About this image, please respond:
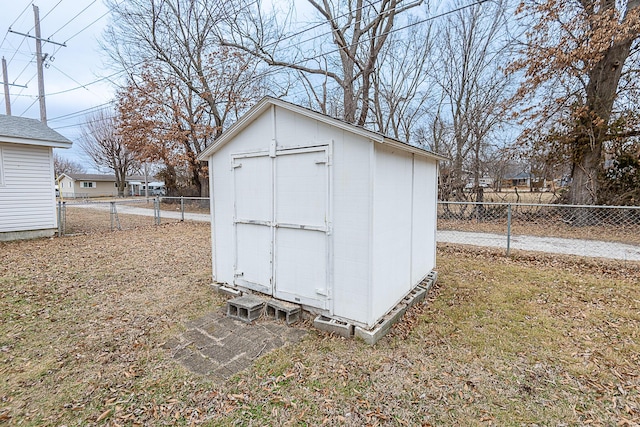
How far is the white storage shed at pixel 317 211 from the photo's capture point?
3053 mm

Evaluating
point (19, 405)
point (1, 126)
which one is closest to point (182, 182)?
point (1, 126)

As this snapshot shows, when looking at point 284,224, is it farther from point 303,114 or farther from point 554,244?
point 554,244

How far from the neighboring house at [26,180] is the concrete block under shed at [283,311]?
864 cm

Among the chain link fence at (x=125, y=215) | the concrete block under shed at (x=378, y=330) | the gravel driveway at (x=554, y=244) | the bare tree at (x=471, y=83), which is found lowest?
the concrete block under shed at (x=378, y=330)

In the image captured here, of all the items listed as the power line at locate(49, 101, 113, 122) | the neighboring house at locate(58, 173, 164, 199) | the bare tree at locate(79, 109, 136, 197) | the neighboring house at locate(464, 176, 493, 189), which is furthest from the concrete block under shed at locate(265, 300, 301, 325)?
the neighboring house at locate(58, 173, 164, 199)

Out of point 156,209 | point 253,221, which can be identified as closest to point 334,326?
point 253,221

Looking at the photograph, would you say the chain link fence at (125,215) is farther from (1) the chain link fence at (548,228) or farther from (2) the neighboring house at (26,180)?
(1) the chain link fence at (548,228)

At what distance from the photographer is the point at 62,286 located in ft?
15.4

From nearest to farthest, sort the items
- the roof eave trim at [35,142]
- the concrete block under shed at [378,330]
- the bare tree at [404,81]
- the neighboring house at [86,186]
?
the concrete block under shed at [378,330] → the roof eave trim at [35,142] → the bare tree at [404,81] → the neighboring house at [86,186]

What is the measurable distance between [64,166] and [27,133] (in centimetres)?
4892

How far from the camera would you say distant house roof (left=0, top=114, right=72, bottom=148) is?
24.8 ft

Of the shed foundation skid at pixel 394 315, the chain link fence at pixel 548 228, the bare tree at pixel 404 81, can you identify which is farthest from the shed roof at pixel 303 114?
the bare tree at pixel 404 81

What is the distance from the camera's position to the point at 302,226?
3430mm

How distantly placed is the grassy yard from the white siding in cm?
439
